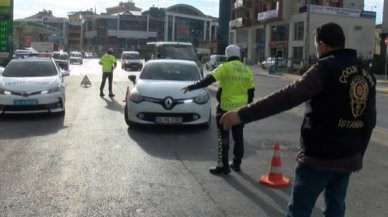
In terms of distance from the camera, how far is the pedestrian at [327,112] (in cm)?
320

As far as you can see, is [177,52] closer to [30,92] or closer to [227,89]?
[30,92]

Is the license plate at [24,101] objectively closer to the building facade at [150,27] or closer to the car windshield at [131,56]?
the car windshield at [131,56]

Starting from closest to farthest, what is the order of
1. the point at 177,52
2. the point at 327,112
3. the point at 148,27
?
the point at 327,112 → the point at 177,52 → the point at 148,27

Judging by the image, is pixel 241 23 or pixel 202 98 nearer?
pixel 202 98

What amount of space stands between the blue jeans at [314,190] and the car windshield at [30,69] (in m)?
10.8

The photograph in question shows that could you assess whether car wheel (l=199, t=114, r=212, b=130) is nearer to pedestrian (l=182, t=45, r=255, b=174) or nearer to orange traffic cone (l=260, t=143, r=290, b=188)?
pedestrian (l=182, t=45, r=255, b=174)

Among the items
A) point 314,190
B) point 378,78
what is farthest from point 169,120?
point 378,78

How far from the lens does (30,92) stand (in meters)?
11.8

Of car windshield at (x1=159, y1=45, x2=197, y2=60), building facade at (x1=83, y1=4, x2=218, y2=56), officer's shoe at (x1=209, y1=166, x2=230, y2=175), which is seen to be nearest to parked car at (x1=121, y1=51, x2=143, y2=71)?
car windshield at (x1=159, y1=45, x2=197, y2=60)

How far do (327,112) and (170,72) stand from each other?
870 centimetres

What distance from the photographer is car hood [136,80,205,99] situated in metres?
10.4

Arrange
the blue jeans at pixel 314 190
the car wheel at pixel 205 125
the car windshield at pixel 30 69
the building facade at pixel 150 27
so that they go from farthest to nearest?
the building facade at pixel 150 27 < the car windshield at pixel 30 69 < the car wheel at pixel 205 125 < the blue jeans at pixel 314 190

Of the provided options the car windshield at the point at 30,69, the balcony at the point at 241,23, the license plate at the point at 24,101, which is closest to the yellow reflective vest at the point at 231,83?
the license plate at the point at 24,101

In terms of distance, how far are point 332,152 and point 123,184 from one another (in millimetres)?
3587
